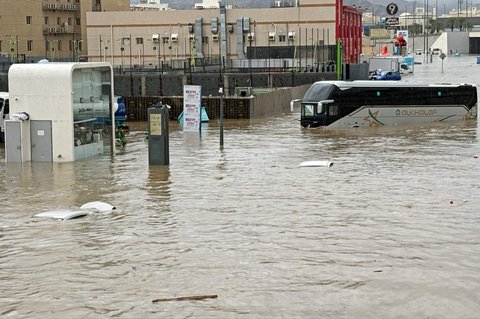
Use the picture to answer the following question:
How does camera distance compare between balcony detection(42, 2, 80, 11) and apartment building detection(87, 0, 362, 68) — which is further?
apartment building detection(87, 0, 362, 68)

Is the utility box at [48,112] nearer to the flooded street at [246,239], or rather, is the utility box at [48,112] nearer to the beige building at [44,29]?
the flooded street at [246,239]

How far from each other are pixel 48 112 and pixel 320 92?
18.3 meters

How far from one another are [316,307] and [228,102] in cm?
3691

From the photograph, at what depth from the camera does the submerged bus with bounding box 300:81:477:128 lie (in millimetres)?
43875

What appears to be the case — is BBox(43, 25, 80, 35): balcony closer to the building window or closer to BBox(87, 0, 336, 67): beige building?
the building window

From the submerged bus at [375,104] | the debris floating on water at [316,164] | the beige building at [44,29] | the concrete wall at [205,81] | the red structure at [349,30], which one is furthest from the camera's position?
the red structure at [349,30]

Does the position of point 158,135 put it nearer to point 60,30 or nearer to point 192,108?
point 192,108

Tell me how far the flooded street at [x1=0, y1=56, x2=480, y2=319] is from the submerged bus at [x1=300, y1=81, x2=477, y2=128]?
14.0m

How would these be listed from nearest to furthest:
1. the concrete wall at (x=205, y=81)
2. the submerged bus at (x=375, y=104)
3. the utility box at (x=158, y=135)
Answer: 1. the utility box at (x=158, y=135)
2. the submerged bus at (x=375, y=104)
3. the concrete wall at (x=205, y=81)

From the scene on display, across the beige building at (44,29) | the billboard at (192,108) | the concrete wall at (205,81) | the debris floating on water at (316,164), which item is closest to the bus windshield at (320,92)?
the billboard at (192,108)

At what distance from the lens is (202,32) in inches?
3829

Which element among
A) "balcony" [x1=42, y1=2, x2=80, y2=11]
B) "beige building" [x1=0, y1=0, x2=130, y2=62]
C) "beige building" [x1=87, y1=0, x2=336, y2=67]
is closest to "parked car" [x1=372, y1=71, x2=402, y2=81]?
"beige building" [x1=87, y1=0, x2=336, y2=67]

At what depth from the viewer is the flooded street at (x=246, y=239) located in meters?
12.5

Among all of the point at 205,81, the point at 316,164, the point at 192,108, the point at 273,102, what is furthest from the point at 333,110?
the point at 205,81
